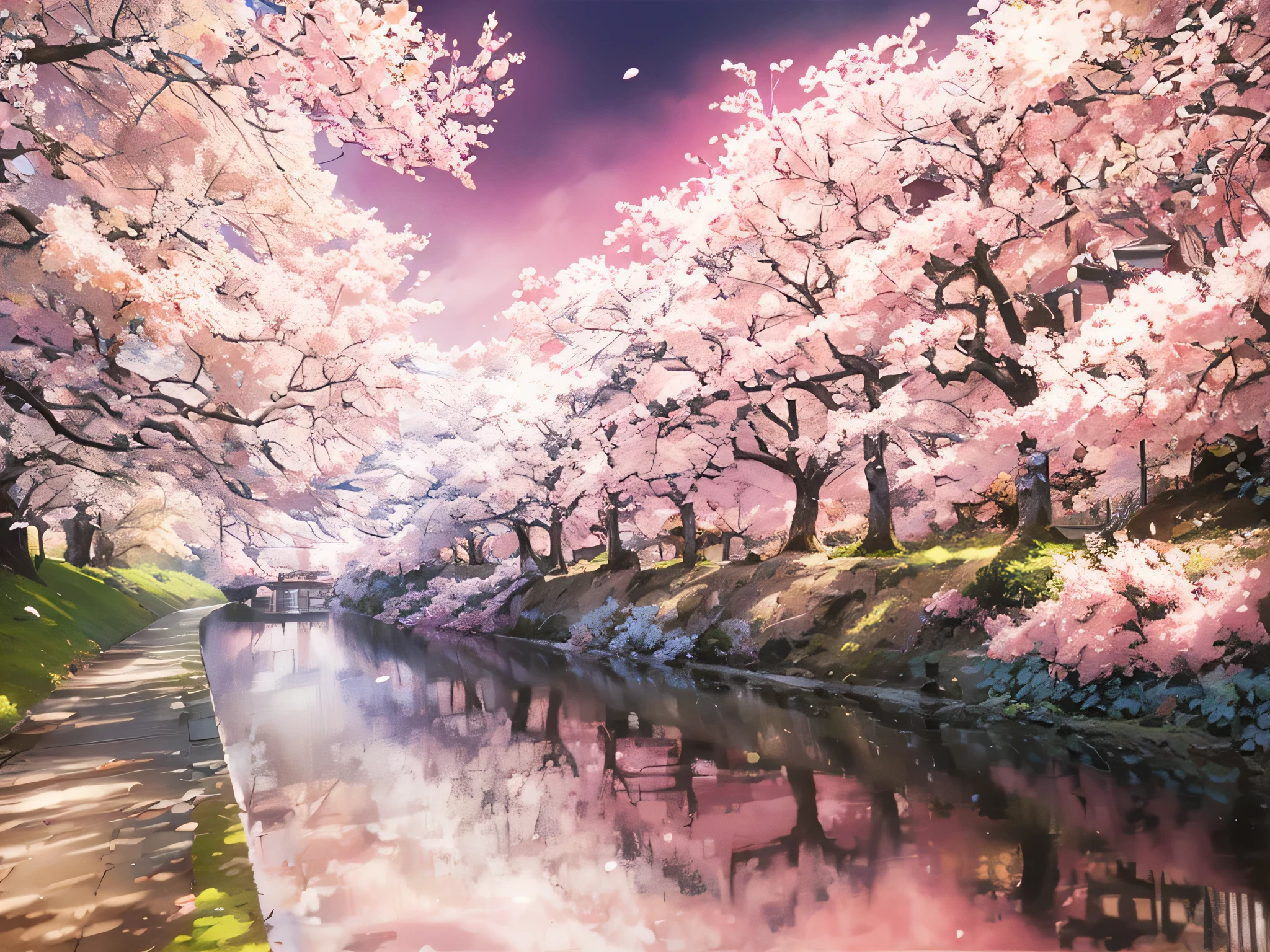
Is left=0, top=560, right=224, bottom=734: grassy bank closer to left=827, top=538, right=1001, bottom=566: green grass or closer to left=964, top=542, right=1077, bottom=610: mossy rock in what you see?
left=964, top=542, right=1077, bottom=610: mossy rock

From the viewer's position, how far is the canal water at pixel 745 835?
203 inches

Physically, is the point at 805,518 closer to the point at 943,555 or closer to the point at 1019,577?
the point at 943,555

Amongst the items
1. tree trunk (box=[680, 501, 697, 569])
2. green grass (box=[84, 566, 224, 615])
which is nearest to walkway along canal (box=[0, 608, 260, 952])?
tree trunk (box=[680, 501, 697, 569])

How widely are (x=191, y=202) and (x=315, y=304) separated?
2447mm

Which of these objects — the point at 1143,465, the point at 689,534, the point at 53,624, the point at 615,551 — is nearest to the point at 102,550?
the point at 53,624

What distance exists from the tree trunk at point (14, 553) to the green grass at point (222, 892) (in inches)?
756

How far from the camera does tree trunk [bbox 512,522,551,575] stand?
34625 mm

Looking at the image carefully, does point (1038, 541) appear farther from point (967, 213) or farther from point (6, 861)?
point (6, 861)

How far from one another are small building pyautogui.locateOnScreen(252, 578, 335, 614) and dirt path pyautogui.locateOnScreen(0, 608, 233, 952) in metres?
71.9

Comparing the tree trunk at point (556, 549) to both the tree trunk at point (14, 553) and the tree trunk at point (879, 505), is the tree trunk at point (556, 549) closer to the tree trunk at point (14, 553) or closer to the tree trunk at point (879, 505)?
the tree trunk at point (879, 505)

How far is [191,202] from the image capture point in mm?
11688

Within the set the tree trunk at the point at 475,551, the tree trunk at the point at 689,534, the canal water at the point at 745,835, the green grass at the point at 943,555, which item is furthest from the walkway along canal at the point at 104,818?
the tree trunk at the point at 475,551

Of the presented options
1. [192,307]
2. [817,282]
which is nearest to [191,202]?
[192,307]

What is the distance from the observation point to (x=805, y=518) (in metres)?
22.4
